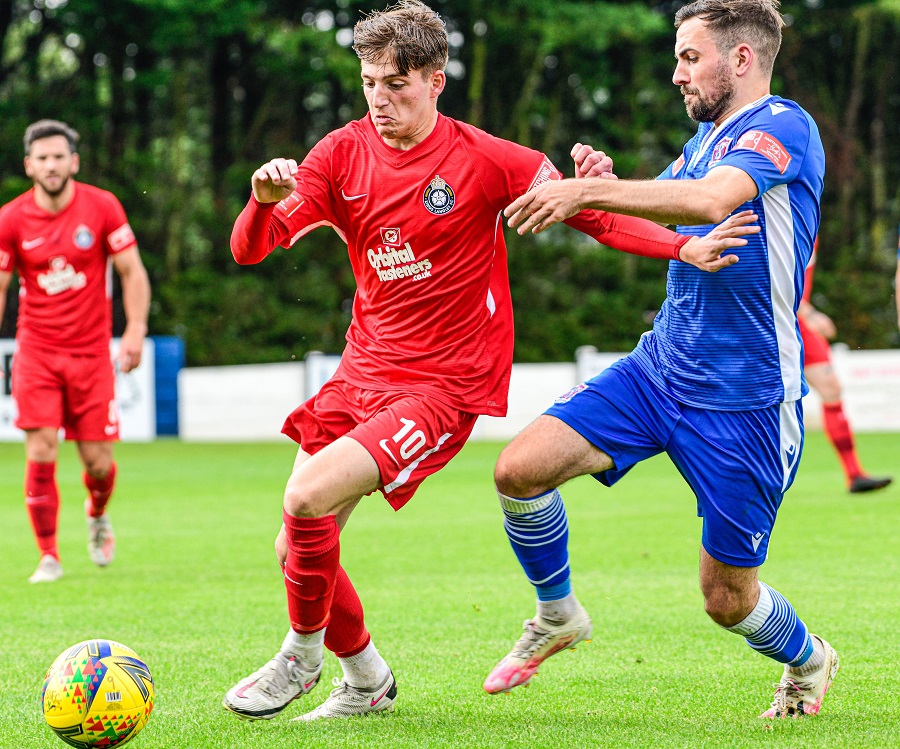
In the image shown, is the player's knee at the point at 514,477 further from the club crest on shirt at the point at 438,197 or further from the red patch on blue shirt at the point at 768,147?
the red patch on blue shirt at the point at 768,147

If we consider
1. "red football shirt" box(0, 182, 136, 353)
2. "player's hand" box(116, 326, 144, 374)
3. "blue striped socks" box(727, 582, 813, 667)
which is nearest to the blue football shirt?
"blue striped socks" box(727, 582, 813, 667)

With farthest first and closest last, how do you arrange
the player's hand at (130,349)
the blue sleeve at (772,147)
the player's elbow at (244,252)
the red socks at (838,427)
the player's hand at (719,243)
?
the red socks at (838,427) → the player's hand at (130,349) → the player's elbow at (244,252) → the blue sleeve at (772,147) → the player's hand at (719,243)

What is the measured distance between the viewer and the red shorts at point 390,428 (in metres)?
4.21

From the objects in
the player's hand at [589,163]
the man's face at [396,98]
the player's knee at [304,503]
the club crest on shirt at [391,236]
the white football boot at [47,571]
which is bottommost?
the white football boot at [47,571]

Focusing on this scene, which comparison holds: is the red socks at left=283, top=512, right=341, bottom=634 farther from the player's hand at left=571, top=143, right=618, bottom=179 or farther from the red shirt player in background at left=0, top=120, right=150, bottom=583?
the red shirt player in background at left=0, top=120, right=150, bottom=583

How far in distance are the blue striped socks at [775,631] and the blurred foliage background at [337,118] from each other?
22091mm

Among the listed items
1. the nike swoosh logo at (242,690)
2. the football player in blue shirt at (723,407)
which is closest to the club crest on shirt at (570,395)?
the football player in blue shirt at (723,407)

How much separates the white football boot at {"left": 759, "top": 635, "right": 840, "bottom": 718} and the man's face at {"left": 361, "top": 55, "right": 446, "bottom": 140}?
223 centimetres

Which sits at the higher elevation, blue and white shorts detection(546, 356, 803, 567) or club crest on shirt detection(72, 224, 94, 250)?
club crest on shirt detection(72, 224, 94, 250)

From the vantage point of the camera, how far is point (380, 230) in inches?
177

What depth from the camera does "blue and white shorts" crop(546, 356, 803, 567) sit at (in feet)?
14.1

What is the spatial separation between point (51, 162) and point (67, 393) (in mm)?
1367

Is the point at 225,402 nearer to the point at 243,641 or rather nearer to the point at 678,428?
the point at 243,641

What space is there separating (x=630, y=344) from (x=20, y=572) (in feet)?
69.9
